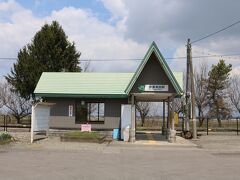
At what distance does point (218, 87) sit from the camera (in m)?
59.8

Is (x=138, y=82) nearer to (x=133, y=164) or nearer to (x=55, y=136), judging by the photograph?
(x=55, y=136)

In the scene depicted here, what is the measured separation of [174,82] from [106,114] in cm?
801

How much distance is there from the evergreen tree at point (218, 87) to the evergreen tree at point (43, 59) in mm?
20106

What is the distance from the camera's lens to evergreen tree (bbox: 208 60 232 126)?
59.2 meters

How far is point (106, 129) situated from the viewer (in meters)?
32.7

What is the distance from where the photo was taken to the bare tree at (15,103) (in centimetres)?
5634

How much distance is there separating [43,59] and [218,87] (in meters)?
24.9

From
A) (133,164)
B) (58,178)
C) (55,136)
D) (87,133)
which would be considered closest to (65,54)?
(55,136)

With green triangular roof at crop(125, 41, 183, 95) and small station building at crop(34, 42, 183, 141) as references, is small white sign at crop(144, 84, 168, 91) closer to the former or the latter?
green triangular roof at crop(125, 41, 183, 95)

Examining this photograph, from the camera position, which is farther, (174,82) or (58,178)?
(174,82)

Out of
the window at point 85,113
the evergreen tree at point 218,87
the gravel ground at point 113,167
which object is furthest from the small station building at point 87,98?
the evergreen tree at point 218,87

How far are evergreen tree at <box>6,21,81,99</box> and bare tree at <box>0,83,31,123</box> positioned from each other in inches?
199

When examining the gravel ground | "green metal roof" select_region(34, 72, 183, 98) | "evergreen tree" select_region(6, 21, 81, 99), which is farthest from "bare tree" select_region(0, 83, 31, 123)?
the gravel ground

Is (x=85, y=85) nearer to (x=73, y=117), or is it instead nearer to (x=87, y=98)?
(x=87, y=98)
